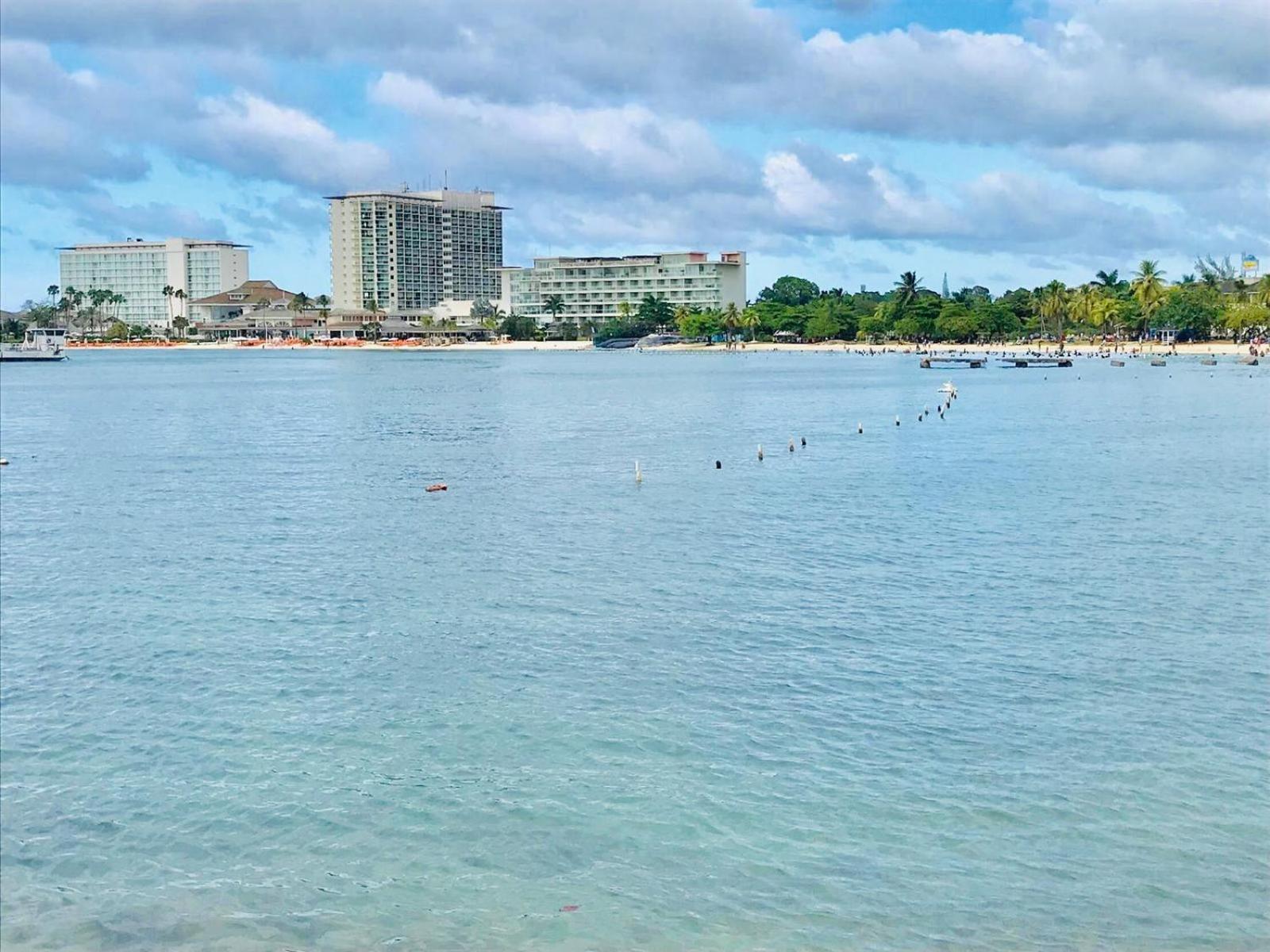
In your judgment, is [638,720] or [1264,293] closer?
[638,720]

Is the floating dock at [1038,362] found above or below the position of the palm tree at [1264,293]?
below

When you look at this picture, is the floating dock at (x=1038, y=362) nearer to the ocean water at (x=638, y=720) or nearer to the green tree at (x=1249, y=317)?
the green tree at (x=1249, y=317)

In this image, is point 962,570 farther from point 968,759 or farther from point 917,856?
point 917,856

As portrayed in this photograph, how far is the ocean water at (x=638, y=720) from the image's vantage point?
1600 cm

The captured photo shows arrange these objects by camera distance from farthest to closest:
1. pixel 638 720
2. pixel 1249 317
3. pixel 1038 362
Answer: pixel 1249 317 → pixel 1038 362 → pixel 638 720

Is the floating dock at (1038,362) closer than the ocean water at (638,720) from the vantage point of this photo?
No

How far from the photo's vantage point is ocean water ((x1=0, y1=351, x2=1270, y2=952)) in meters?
16.0

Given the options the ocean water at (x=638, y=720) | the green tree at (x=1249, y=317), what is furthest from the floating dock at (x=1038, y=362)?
the ocean water at (x=638, y=720)

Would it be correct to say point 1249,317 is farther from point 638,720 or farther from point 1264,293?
point 638,720

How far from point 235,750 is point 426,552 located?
58.6 feet

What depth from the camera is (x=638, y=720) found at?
73.3 feet

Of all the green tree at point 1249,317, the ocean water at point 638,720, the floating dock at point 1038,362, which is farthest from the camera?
the green tree at point 1249,317

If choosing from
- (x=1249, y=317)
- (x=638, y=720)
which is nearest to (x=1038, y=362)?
(x=1249, y=317)

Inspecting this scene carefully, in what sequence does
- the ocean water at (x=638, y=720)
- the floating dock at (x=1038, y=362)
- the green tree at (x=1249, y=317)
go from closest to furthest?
1. the ocean water at (x=638, y=720)
2. the floating dock at (x=1038, y=362)
3. the green tree at (x=1249, y=317)
